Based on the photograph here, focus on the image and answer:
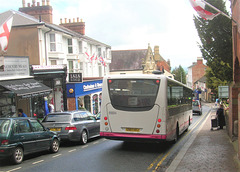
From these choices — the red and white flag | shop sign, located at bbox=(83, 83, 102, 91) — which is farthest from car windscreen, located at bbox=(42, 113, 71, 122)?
shop sign, located at bbox=(83, 83, 102, 91)

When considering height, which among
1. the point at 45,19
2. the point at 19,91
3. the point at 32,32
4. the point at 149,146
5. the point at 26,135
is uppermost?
the point at 45,19

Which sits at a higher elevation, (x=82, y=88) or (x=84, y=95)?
(x=82, y=88)

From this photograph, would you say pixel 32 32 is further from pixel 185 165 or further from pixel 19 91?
pixel 185 165

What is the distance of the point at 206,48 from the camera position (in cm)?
1733

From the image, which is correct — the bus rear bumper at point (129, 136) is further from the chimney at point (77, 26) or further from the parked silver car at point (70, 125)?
the chimney at point (77, 26)

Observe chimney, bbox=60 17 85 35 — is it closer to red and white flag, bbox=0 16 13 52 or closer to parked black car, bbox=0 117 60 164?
red and white flag, bbox=0 16 13 52

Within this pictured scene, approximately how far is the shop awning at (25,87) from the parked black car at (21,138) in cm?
674

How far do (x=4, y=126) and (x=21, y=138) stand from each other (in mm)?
674

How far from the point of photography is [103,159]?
978 cm

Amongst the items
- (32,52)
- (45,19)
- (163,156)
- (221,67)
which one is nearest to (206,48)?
(221,67)

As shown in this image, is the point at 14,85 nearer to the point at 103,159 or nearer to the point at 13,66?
the point at 13,66

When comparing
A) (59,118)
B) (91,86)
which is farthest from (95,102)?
(59,118)

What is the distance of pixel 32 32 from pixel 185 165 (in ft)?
75.4

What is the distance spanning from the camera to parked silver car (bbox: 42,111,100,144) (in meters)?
12.6
